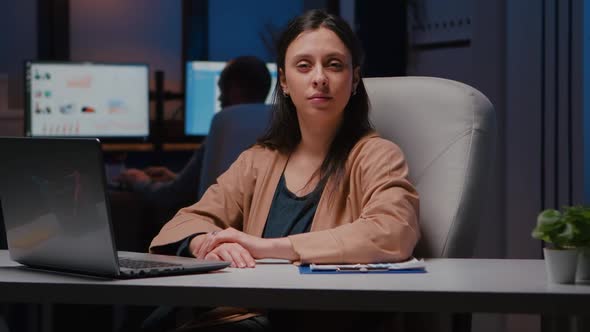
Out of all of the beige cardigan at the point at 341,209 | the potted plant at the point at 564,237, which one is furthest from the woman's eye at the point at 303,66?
the potted plant at the point at 564,237

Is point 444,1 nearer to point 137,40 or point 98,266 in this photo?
point 137,40

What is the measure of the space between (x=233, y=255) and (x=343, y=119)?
52 centimetres

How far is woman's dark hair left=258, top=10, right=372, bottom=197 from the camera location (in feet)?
6.64

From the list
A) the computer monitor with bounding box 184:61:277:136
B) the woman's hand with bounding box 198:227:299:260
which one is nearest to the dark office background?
the computer monitor with bounding box 184:61:277:136

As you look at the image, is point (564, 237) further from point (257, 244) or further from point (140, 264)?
point (140, 264)

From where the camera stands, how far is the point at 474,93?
213cm

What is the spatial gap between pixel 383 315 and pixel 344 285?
39 cm

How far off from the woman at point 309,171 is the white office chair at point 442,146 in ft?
0.40

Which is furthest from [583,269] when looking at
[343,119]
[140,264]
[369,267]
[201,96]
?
[201,96]

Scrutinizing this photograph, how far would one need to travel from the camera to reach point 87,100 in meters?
4.71

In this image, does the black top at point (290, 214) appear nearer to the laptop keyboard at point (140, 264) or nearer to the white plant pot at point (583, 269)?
the laptop keyboard at point (140, 264)

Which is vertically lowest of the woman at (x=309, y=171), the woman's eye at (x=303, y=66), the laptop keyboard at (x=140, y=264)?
the laptop keyboard at (x=140, y=264)

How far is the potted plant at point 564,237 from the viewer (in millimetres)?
1416

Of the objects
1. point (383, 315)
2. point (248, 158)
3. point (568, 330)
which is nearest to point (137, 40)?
point (248, 158)
